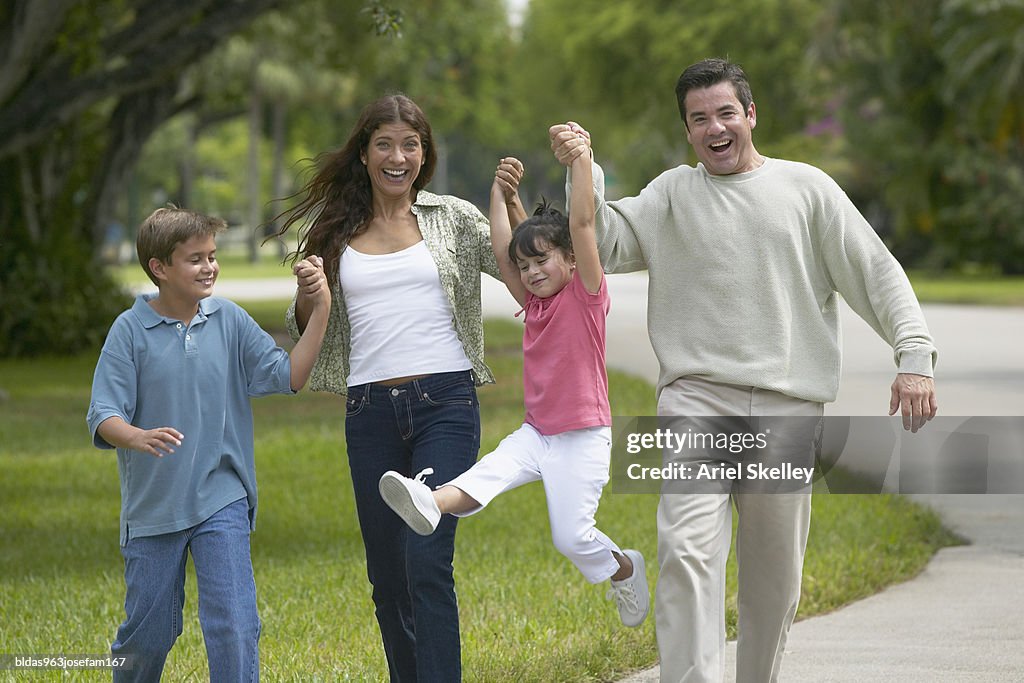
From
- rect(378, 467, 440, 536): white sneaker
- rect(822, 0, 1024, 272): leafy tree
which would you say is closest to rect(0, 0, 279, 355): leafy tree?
rect(378, 467, 440, 536): white sneaker

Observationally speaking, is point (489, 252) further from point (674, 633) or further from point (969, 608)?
point (969, 608)

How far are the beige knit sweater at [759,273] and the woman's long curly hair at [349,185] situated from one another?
2.19ft

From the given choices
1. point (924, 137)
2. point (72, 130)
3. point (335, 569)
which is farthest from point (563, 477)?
point (924, 137)

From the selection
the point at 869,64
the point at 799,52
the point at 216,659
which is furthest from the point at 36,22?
the point at 799,52

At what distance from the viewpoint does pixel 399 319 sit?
4961 mm

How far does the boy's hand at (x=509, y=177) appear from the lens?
16.1 feet

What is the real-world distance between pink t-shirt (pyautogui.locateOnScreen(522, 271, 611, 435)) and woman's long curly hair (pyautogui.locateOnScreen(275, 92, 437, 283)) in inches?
27.7

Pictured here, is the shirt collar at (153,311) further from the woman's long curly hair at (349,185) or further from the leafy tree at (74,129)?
the leafy tree at (74,129)

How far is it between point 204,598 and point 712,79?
80.1 inches

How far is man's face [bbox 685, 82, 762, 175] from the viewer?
15.6ft

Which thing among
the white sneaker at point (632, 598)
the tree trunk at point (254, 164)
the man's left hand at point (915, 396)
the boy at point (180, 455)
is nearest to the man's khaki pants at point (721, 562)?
the white sneaker at point (632, 598)

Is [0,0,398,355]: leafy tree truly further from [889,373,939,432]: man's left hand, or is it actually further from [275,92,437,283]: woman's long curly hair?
[889,373,939,432]: man's left hand

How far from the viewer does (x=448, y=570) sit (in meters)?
4.84

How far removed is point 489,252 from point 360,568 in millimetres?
3616
